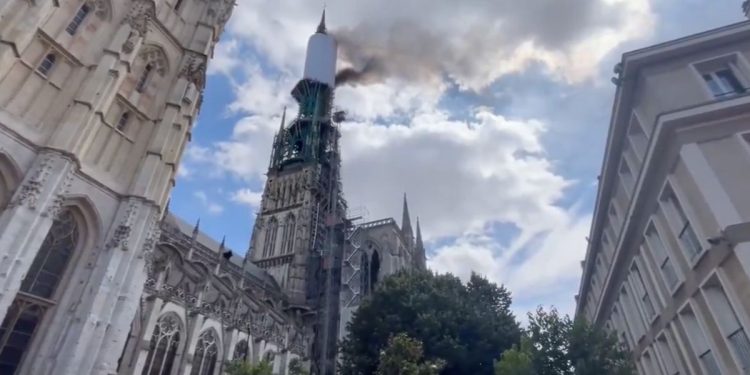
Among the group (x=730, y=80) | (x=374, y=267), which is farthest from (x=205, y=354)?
(x=730, y=80)

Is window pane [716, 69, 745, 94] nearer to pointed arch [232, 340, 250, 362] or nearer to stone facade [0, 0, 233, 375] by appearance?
stone facade [0, 0, 233, 375]

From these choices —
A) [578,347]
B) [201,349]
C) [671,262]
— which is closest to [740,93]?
[671,262]

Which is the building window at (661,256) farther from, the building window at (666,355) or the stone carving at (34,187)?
the stone carving at (34,187)

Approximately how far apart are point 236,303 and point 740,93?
34074 millimetres

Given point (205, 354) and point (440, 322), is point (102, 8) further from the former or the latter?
point (205, 354)

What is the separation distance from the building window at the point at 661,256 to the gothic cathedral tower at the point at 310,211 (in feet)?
112

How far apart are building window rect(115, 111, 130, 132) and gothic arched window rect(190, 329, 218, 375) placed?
56.4 ft

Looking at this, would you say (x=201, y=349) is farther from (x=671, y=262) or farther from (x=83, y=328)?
(x=671, y=262)

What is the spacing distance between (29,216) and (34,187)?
948 mm

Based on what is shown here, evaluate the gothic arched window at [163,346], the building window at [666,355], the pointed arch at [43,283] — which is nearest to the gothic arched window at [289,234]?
the gothic arched window at [163,346]

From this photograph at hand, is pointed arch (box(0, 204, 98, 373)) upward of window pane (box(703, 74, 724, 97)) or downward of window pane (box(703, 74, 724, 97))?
downward

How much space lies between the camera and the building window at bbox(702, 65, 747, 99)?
13289 mm

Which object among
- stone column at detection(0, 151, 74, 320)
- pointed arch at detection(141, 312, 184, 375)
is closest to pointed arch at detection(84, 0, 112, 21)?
stone column at detection(0, 151, 74, 320)

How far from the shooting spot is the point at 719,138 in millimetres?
12312
